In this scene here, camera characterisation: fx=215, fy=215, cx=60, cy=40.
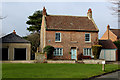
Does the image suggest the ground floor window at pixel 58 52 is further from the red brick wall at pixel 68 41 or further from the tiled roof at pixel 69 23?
the tiled roof at pixel 69 23

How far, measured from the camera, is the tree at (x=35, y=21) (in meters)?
60.0

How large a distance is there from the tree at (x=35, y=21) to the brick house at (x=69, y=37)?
72.1 feet

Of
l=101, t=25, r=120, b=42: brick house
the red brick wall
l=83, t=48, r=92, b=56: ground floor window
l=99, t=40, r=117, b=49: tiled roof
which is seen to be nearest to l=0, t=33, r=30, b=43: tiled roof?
the red brick wall

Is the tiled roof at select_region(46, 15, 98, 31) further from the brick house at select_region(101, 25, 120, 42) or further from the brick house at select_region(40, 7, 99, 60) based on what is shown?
the brick house at select_region(101, 25, 120, 42)

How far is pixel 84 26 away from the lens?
37719 millimetres

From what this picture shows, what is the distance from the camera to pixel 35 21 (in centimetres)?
5981

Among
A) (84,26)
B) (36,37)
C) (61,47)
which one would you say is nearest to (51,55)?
(61,47)

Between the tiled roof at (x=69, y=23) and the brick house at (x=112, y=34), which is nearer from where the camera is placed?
the tiled roof at (x=69, y=23)

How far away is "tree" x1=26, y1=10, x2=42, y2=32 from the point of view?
197 ft

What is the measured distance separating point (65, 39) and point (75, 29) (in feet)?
8.08

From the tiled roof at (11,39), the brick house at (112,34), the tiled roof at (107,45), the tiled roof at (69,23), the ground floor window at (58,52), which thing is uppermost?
the tiled roof at (69,23)

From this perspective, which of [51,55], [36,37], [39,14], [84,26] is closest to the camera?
[51,55]

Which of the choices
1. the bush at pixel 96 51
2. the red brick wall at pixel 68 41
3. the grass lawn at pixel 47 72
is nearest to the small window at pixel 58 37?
the red brick wall at pixel 68 41

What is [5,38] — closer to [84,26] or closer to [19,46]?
[19,46]
